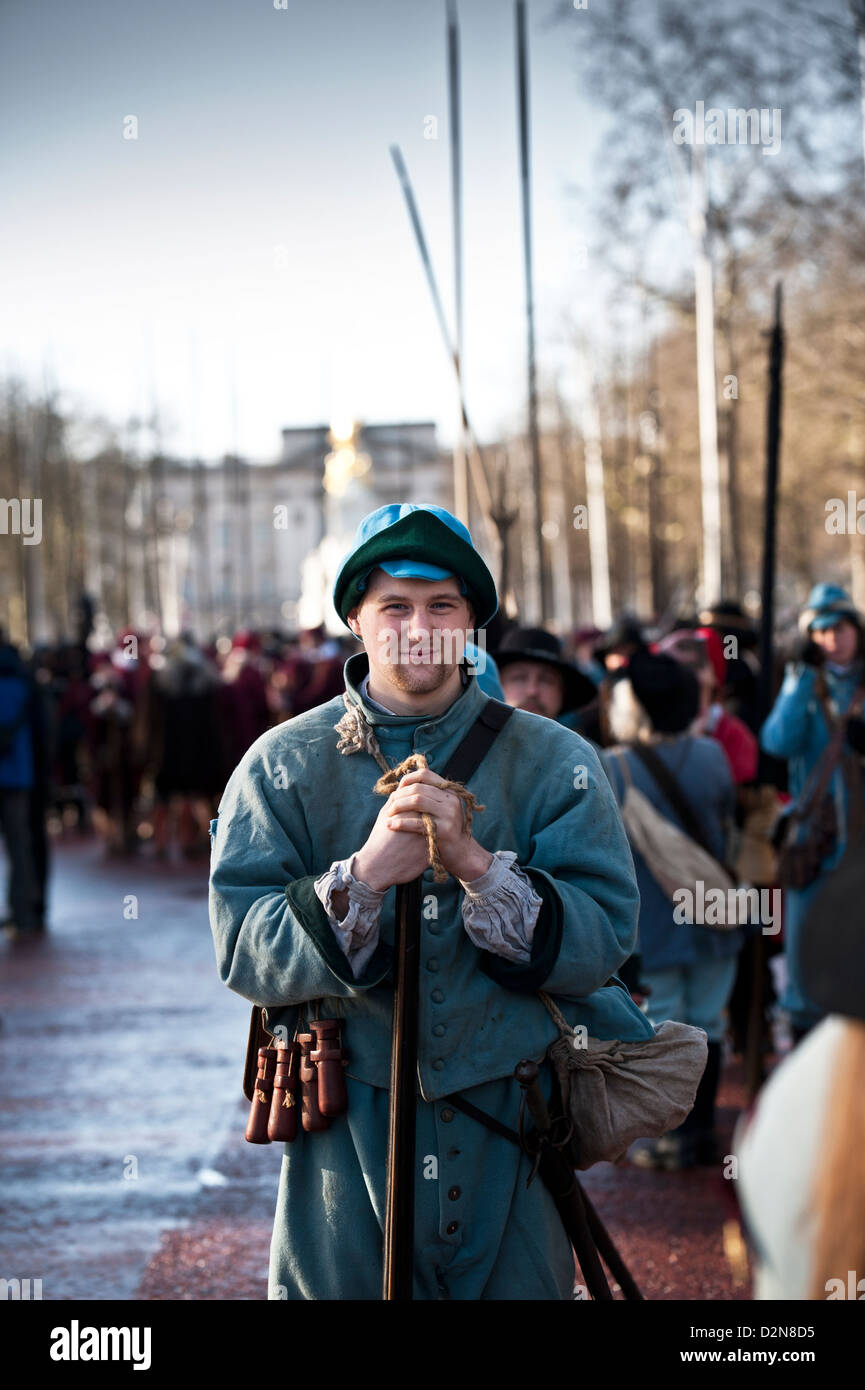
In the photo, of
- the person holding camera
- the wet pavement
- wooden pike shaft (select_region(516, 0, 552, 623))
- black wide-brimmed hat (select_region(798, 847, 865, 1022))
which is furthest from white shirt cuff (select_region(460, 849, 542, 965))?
wooden pike shaft (select_region(516, 0, 552, 623))

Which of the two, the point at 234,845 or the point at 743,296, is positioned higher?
the point at 743,296

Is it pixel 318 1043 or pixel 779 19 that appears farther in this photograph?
pixel 779 19

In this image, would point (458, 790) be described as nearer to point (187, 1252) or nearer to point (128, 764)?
point (187, 1252)

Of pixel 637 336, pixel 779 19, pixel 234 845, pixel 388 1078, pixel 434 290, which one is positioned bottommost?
pixel 388 1078

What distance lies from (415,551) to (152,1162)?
428 centimetres

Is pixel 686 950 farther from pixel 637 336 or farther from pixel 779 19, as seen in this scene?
pixel 637 336

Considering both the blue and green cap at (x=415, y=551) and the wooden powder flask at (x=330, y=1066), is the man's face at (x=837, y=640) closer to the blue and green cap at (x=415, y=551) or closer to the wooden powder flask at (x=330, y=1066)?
the blue and green cap at (x=415, y=551)

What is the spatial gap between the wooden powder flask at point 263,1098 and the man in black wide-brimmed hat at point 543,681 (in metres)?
2.66

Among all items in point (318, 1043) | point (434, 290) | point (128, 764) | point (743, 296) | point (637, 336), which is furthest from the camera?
point (637, 336)

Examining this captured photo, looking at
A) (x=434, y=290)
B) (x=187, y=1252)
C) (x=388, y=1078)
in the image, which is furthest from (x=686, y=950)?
(x=388, y=1078)

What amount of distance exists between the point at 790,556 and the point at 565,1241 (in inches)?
1583

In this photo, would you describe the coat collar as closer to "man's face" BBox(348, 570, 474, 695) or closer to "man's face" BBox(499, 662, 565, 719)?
"man's face" BBox(348, 570, 474, 695)
